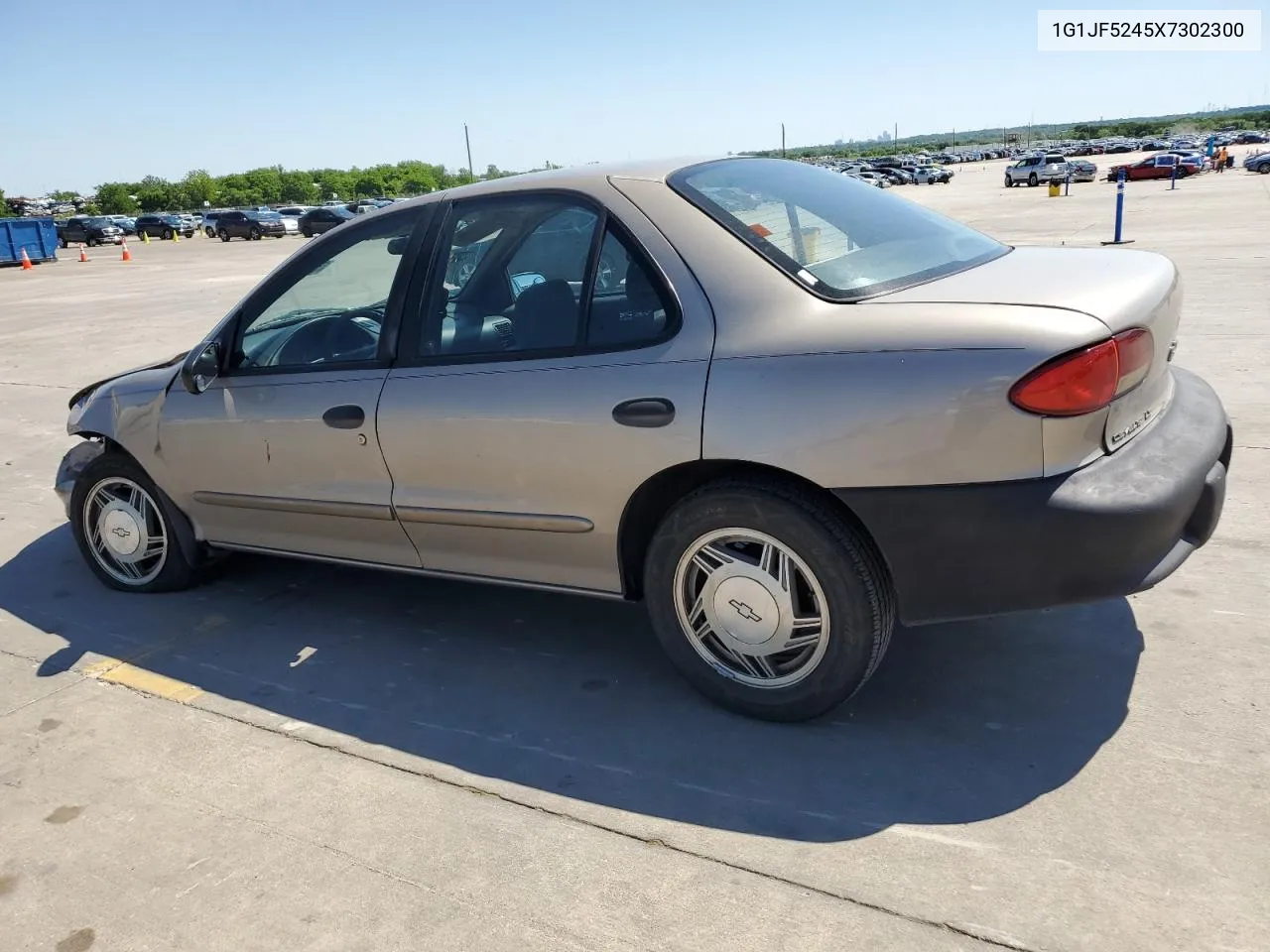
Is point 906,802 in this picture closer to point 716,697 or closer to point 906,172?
point 716,697

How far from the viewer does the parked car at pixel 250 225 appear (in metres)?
47.6

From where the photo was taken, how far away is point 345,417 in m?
3.68

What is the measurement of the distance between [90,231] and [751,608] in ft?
181

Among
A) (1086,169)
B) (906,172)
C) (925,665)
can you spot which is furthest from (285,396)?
(906,172)

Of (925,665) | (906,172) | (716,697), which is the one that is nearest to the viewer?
(716,697)

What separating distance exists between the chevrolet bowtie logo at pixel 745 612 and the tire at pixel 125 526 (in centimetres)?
268

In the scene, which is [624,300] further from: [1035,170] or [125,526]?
[1035,170]

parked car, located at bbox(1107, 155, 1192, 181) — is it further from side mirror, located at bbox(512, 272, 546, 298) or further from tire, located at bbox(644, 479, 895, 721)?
tire, located at bbox(644, 479, 895, 721)

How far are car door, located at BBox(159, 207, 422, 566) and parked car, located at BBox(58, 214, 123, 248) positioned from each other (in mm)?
52368

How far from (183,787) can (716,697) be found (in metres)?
1.64

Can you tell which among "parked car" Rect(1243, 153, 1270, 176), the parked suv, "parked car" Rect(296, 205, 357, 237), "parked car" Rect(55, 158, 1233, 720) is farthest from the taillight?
"parked car" Rect(1243, 153, 1270, 176)

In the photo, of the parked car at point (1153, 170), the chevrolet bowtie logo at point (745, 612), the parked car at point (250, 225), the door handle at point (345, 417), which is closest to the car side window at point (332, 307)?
the door handle at point (345, 417)

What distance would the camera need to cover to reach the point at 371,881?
260 cm

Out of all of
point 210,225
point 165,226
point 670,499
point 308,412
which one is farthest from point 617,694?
point 165,226
